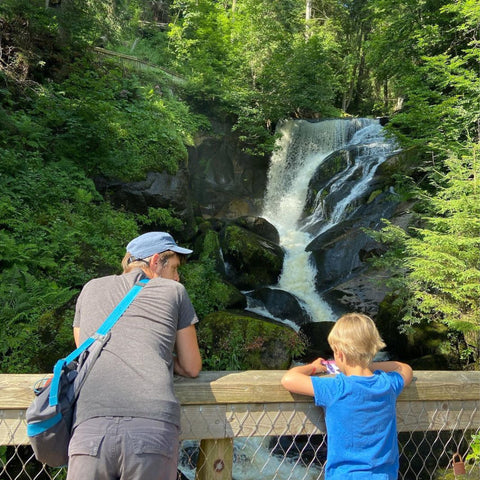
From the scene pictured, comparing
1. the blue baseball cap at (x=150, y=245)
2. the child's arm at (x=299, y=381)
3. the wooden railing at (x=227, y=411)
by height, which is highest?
the blue baseball cap at (x=150, y=245)

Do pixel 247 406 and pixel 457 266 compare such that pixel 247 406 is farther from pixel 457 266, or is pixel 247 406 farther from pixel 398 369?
pixel 457 266

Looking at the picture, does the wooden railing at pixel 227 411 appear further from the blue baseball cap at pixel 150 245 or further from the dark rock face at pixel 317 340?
the dark rock face at pixel 317 340

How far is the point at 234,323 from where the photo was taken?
8.42 metres

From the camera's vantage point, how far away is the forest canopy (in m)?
7.16

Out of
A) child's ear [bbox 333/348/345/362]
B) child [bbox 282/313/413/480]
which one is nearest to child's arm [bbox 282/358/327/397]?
child [bbox 282/313/413/480]

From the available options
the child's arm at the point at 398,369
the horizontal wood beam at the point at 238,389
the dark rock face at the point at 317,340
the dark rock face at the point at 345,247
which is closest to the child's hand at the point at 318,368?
the horizontal wood beam at the point at 238,389

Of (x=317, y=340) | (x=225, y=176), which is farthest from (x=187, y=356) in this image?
(x=225, y=176)

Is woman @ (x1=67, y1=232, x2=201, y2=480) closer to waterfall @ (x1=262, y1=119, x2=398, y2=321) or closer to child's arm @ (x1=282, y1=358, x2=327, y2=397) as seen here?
child's arm @ (x1=282, y1=358, x2=327, y2=397)

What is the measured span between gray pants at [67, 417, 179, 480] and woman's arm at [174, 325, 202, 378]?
1.31ft

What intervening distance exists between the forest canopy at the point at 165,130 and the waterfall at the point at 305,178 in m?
1.50

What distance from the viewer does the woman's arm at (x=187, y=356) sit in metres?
1.94

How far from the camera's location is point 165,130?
14.0m

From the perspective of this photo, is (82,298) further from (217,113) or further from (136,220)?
(217,113)

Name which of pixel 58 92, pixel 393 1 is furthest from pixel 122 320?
pixel 393 1
